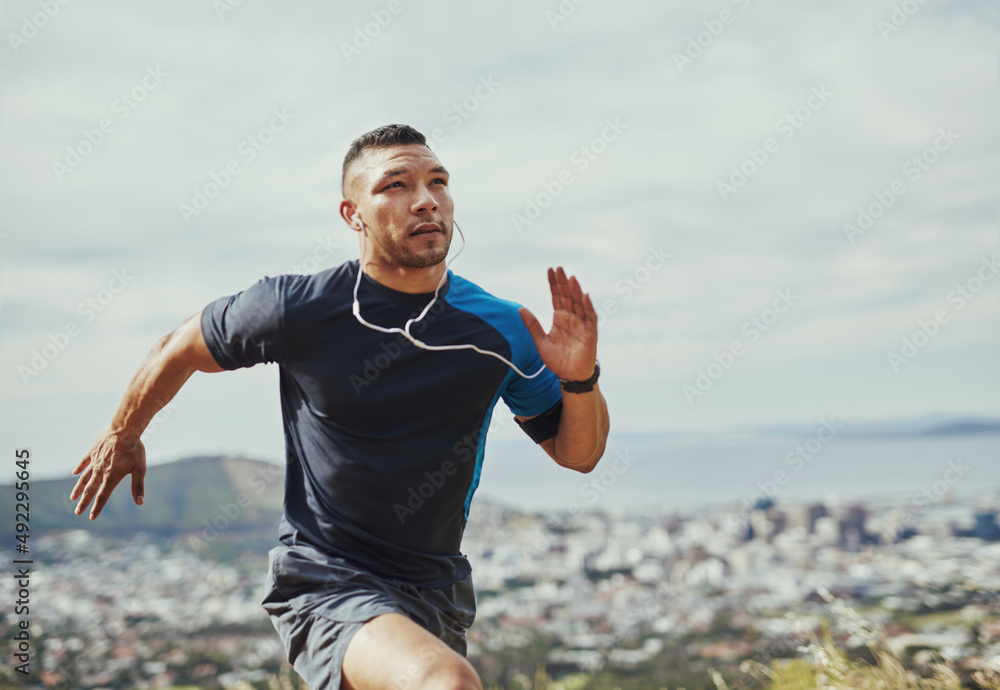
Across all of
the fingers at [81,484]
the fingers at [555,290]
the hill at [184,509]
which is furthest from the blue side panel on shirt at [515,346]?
the hill at [184,509]

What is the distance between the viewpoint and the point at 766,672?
182 inches

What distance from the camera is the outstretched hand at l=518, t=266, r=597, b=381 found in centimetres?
284

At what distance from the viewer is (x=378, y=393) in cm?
281

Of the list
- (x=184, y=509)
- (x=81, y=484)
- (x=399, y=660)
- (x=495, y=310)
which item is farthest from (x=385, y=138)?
(x=184, y=509)

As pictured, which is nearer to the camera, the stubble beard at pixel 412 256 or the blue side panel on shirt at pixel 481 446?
the stubble beard at pixel 412 256

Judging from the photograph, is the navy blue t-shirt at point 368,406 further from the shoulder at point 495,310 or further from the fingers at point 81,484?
the fingers at point 81,484

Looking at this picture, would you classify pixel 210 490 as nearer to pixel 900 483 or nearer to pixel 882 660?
pixel 882 660

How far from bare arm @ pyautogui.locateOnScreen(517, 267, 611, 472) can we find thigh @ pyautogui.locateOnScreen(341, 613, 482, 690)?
87 centimetres

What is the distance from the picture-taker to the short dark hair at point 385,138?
299 centimetres

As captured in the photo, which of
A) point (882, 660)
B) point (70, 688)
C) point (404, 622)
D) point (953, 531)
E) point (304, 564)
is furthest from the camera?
point (953, 531)

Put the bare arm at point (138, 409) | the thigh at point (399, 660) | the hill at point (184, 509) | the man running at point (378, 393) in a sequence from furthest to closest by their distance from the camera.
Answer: the hill at point (184, 509) → the bare arm at point (138, 409) → the man running at point (378, 393) → the thigh at point (399, 660)

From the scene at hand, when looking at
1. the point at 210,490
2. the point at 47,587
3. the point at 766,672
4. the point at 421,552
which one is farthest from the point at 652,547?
the point at 421,552

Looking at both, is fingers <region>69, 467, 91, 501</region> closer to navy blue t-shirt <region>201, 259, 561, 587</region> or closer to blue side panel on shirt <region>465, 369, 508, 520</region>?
navy blue t-shirt <region>201, 259, 561, 587</region>

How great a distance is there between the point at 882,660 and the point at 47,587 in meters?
10.5
